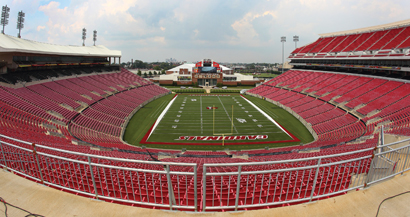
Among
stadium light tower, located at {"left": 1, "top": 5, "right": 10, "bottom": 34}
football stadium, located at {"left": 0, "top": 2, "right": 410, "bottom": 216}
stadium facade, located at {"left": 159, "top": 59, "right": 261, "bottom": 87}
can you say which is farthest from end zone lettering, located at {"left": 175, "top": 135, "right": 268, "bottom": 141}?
stadium facade, located at {"left": 159, "top": 59, "right": 261, "bottom": 87}

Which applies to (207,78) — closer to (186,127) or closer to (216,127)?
(216,127)

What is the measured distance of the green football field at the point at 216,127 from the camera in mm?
23875

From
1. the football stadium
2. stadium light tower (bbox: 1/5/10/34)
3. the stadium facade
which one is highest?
stadium light tower (bbox: 1/5/10/34)

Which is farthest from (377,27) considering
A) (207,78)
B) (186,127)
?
(186,127)

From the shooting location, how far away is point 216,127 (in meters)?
28.1

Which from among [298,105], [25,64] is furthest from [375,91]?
[25,64]

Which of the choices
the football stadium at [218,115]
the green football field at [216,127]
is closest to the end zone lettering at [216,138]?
the green football field at [216,127]

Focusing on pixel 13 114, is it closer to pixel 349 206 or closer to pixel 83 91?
pixel 83 91

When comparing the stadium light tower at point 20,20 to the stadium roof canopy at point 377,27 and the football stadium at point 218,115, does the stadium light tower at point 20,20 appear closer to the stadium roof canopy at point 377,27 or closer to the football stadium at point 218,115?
the football stadium at point 218,115

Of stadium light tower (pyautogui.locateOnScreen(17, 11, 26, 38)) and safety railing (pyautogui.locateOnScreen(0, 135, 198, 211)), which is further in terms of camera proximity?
stadium light tower (pyautogui.locateOnScreen(17, 11, 26, 38))

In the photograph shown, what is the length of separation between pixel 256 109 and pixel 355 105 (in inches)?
Answer: 560

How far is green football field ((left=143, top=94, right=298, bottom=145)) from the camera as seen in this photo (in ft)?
78.3

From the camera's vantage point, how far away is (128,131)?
1035 inches

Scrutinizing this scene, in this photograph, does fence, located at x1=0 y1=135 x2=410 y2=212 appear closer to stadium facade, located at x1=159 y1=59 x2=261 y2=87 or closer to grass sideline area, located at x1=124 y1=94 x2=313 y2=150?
grass sideline area, located at x1=124 y1=94 x2=313 y2=150
